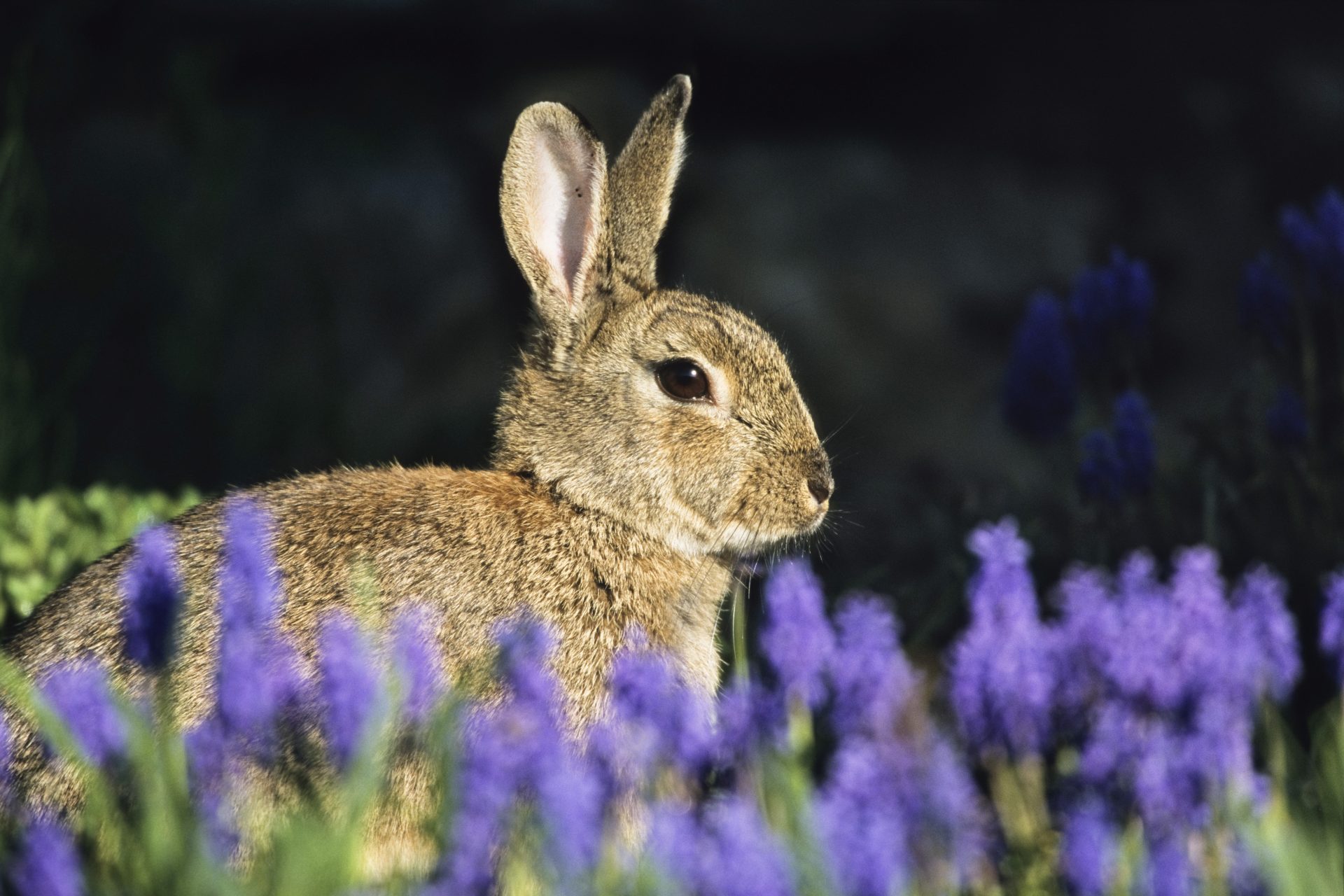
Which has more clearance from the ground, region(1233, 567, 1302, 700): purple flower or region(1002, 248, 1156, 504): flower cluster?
region(1002, 248, 1156, 504): flower cluster

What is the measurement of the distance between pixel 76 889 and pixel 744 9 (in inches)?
253

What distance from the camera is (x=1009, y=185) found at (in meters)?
8.16

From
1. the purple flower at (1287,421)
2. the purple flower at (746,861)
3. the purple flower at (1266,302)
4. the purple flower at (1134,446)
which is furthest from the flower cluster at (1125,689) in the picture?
the purple flower at (1266,302)

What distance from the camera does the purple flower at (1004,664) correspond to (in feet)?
8.78

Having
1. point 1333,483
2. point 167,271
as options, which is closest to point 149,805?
point 1333,483

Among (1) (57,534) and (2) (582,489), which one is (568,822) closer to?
(2) (582,489)

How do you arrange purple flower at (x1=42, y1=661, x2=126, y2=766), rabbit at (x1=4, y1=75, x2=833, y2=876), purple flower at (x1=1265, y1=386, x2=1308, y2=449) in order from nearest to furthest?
purple flower at (x1=42, y1=661, x2=126, y2=766) < rabbit at (x1=4, y1=75, x2=833, y2=876) < purple flower at (x1=1265, y1=386, x2=1308, y2=449)

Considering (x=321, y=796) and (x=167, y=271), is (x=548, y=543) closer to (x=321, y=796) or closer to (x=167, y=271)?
(x=321, y=796)

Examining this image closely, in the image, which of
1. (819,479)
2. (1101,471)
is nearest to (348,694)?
(819,479)

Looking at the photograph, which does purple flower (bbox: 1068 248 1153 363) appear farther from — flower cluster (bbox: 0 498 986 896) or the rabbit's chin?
flower cluster (bbox: 0 498 986 896)

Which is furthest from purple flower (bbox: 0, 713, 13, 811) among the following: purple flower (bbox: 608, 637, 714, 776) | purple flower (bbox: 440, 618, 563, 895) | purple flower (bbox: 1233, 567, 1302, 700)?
purple flower (bbox: 1233, 567, 1302, 700)

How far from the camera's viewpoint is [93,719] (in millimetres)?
2916

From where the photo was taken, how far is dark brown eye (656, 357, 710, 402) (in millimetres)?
4469

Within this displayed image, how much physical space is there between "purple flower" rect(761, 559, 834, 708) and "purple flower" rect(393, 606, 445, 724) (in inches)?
26.8
